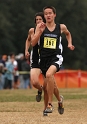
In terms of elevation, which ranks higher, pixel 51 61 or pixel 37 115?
pixel 51 61

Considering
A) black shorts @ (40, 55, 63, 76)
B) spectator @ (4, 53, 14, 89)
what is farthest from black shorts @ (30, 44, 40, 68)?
spectator @ (4, 53, 14, 89)

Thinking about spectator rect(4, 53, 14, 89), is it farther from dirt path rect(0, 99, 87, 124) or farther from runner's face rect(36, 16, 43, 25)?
runner's face rect(36, 16, 43, 25)

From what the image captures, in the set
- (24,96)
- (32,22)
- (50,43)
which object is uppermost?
(50,43)

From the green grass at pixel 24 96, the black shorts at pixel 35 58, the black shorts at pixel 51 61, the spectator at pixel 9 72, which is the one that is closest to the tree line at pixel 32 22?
the spectator at pixel 9 72

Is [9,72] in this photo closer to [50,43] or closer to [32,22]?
[50,43]

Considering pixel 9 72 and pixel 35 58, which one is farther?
pixel 9 72

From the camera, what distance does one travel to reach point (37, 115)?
1234cm

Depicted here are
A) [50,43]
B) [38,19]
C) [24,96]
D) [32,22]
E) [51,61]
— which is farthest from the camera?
[32,22]

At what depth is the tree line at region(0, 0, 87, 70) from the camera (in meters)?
60.3

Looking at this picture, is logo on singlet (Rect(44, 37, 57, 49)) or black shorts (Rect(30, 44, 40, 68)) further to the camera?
black shorts (Rect(30, 44, 40, 68))

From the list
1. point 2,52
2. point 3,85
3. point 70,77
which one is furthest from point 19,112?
point 2,52

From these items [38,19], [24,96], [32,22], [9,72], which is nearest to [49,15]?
[38,19]

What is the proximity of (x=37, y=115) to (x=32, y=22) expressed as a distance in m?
49.0

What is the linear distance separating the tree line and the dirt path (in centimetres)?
4372
